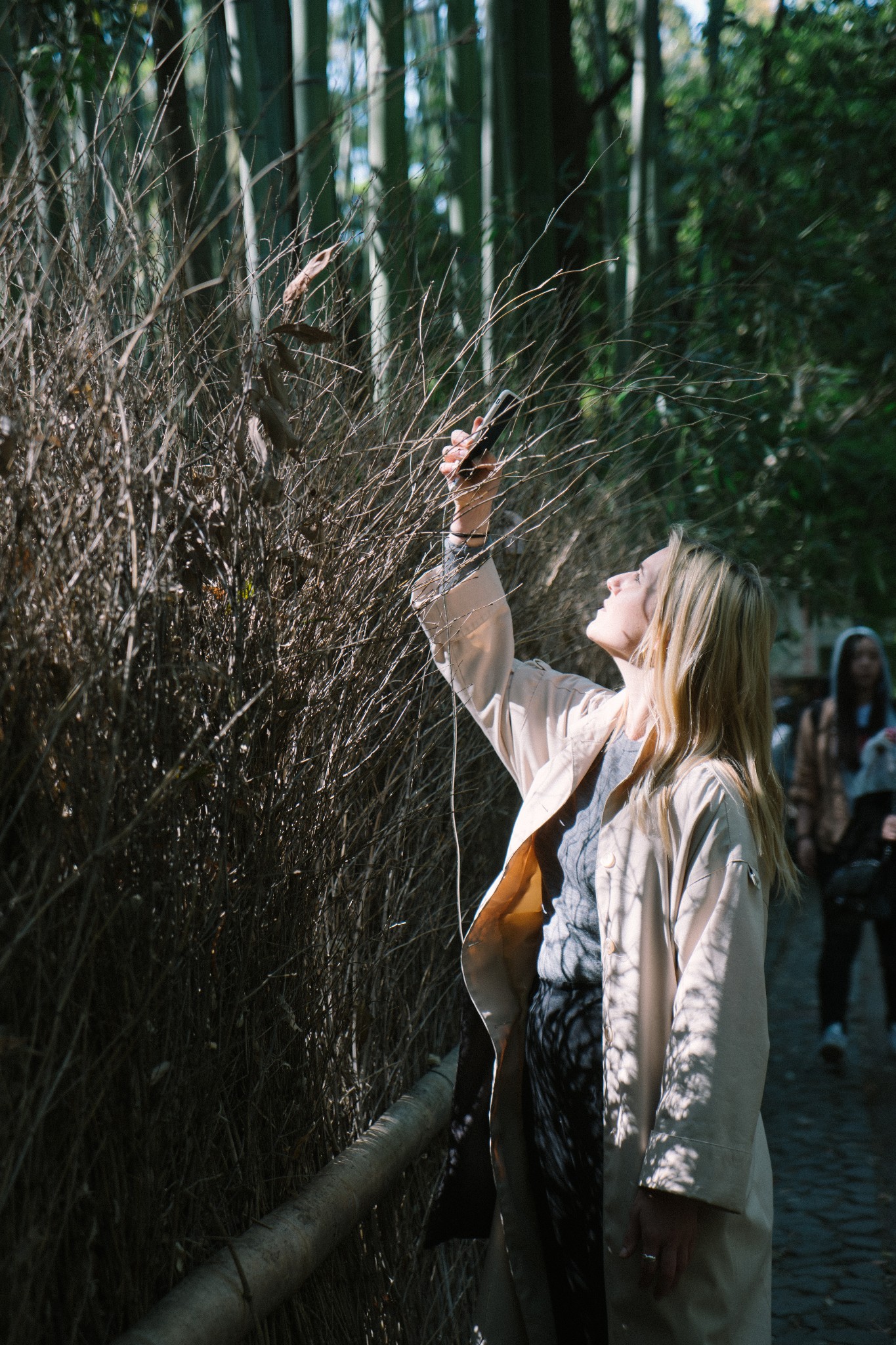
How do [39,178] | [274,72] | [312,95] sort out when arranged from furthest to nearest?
[274,72] < [312,95] < [39,178]

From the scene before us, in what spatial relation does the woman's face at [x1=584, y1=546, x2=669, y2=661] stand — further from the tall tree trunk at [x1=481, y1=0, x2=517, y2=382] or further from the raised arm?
the tall tree trunk at [x1=481, y1=0, x2=517, y2=382]

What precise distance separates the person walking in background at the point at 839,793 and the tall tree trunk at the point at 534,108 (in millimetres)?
2505

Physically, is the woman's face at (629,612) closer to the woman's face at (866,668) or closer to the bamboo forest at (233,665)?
the bamboo forest at (233,665)

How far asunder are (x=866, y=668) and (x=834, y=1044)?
1808 millimetres

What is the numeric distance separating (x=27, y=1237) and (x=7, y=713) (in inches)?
21.6

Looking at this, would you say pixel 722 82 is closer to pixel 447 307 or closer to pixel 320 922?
pixel 447 307

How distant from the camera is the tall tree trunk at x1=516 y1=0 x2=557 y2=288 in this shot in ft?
19.2

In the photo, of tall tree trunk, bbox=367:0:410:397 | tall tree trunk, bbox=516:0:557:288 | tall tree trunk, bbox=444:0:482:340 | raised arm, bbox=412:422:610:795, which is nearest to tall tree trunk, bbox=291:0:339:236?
tall tree trunk, bbox=367:0:410:397

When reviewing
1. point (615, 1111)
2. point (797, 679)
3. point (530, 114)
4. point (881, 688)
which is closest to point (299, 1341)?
point (615, 1111)

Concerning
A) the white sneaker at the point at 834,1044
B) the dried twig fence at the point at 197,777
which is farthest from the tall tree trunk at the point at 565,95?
the dried twig fence at the point at 197,777

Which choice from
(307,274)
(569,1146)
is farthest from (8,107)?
(569,1146)

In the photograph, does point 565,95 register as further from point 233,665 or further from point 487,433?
point 233,665

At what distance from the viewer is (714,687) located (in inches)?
80.7

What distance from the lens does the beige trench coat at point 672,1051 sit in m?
1.83
